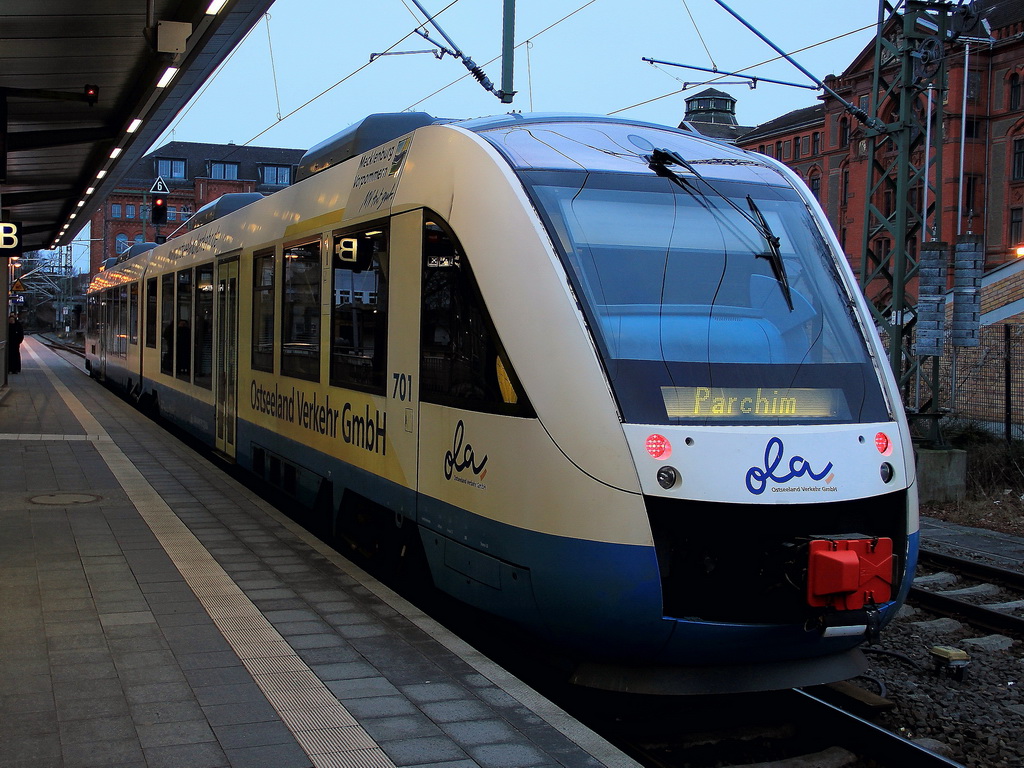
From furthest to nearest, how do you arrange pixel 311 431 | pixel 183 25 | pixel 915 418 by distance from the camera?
pixel 915 418 → pixel 183 25 → pixel 311 431

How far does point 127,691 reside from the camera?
457cm

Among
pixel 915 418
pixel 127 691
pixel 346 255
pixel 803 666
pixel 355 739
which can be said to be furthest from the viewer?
pixel 915 418

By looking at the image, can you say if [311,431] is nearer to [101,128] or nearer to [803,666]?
[803,666]

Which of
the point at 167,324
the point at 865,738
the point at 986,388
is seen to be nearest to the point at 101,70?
the point at 167,324

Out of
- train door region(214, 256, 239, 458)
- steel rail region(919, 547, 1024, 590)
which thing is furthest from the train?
train door region(214, 256, 239, 458)

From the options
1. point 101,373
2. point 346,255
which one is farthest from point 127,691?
point 101,373

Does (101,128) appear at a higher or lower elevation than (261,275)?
higher

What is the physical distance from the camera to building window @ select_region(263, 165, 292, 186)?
93.8 m

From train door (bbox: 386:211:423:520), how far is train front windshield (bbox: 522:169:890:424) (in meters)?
1.05

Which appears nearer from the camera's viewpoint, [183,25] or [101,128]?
[183,25]

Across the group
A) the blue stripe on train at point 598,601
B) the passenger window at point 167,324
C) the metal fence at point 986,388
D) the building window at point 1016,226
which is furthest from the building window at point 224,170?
the blue stripe on train at point 598,601

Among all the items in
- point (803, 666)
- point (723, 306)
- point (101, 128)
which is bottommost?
point (803, 666)

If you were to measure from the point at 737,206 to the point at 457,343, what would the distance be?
1.74m

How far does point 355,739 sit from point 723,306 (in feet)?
9.28
